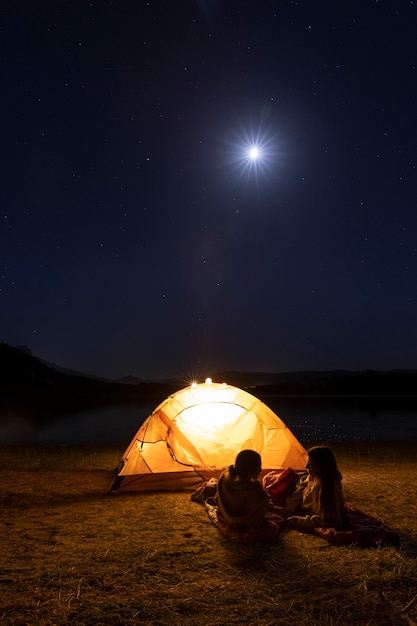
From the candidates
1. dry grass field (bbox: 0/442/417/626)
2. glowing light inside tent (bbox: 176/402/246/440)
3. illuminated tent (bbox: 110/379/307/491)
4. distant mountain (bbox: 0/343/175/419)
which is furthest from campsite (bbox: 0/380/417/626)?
distant mountain (bbox: 0/343/175/419)

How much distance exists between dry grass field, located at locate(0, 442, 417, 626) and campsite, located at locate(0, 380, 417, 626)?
0.01m

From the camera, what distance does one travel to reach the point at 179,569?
4547 mm

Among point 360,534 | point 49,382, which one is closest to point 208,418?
point 360,534

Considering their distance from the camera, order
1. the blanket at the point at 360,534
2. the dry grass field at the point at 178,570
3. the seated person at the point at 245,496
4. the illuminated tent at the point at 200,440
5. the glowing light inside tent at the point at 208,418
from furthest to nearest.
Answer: the glowing light inside tent at the point at 208,418
the illuminated tent at the point at 200,440
the seated person at the point at 245,496
the blanket at the point at 360,534
the dry grass field at the point at 178,570

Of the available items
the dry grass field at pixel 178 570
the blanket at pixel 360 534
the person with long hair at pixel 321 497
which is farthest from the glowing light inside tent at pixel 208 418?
the blanket at pixel 360 534

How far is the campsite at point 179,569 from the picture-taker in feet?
12.0

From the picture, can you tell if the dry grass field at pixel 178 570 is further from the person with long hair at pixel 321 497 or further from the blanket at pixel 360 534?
the person with long hair at pixel 321 497

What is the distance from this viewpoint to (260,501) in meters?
5.66

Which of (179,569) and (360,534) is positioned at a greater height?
(360,534)

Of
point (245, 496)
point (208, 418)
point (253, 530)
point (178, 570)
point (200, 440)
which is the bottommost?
point (178, 570)

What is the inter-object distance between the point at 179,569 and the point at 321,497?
6.67ft

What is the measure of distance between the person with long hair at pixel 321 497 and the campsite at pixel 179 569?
22cm

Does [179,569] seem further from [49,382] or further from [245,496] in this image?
[49,382]

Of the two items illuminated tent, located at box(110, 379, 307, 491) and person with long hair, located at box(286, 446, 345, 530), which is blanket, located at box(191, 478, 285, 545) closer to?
person with long hair, located at box(286, 446, 345, 530)
